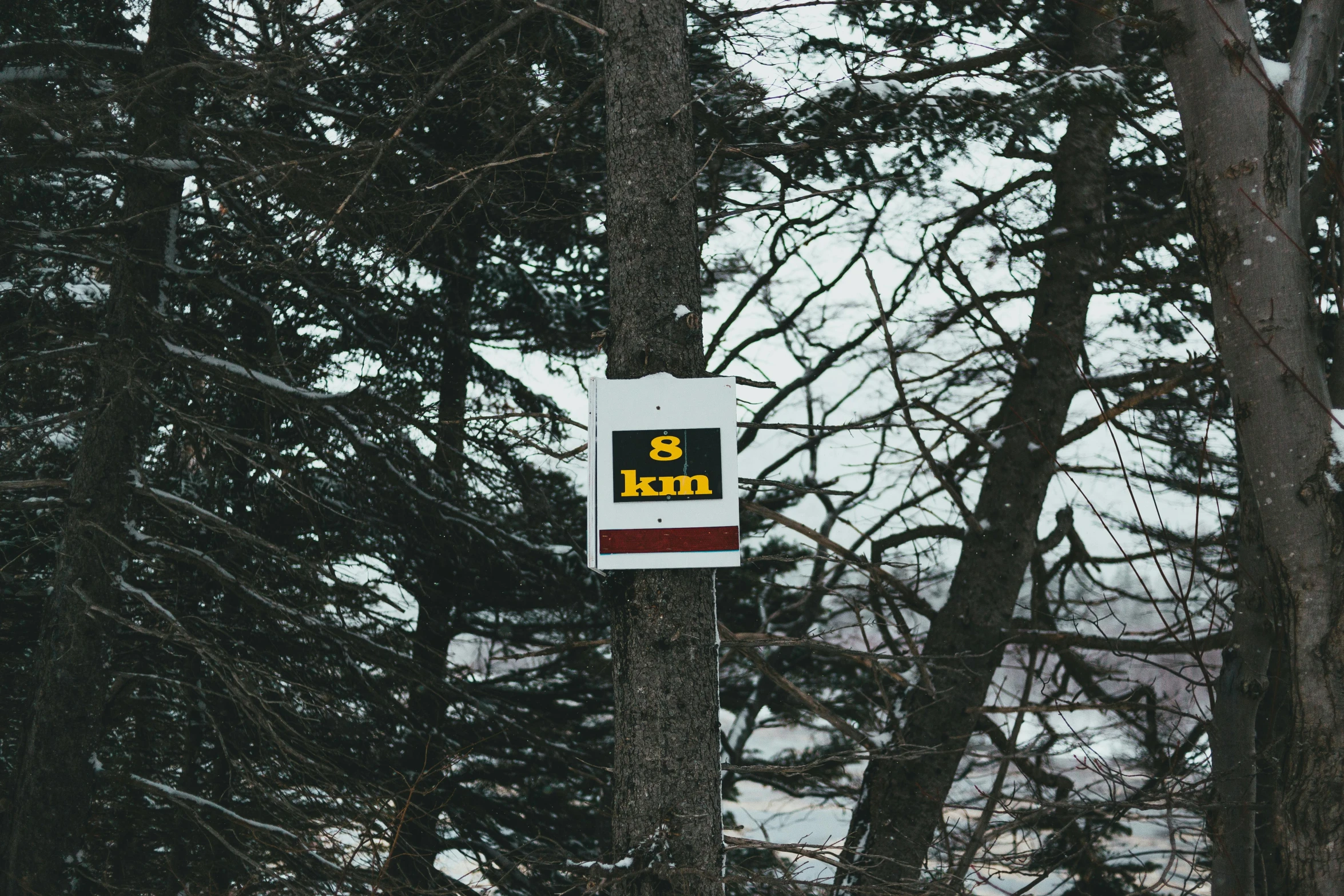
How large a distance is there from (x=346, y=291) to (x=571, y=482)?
3325 mm

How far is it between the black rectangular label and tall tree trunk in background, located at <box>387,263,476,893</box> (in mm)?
3442

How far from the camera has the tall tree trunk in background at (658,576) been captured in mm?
2488

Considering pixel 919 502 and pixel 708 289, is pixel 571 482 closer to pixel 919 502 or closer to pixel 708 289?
pixel 708 289

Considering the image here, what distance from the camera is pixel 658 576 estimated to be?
101 inches

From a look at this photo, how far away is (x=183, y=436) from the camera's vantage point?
21.2 feet

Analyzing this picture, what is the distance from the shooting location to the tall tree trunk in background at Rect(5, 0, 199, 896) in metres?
5.35

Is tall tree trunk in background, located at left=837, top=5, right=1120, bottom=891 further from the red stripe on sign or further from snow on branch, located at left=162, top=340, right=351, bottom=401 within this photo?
snow on branch, located at left=162, top=340, right=351, bottom=401

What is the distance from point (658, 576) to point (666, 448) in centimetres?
35

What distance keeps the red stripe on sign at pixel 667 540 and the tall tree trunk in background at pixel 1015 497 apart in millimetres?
3207

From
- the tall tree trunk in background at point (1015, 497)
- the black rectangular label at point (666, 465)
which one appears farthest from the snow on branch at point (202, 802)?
the black rectangular label at point (666, 465)

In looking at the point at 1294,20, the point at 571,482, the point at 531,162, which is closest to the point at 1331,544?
the point at 1294,20

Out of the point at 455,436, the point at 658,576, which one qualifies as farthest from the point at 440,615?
the point at 658,576

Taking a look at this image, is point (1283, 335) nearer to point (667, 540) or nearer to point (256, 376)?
point (667, 540)

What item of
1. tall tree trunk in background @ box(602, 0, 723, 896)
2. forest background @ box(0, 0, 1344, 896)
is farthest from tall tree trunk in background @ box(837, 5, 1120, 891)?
tall tree trunk in background @ box(602, 0, 723, 896)
